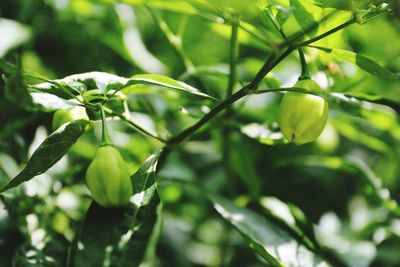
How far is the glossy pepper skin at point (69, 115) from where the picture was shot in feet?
3.24

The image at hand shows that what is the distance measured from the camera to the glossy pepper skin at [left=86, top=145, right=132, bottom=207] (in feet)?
3.01

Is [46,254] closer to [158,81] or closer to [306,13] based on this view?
[158,81]

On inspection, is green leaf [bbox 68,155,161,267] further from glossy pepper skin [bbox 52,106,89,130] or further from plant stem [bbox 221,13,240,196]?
plant stem [bbox 221,13,240,196]

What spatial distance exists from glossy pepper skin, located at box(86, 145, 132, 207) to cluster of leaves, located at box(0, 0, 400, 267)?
1.2 inches

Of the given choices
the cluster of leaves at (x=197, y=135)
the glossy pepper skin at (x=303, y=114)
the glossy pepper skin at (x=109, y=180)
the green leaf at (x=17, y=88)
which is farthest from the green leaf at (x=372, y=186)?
the green leaf at (x=17, y=88)

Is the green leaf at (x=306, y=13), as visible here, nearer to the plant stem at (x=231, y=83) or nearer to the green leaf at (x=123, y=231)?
the plant stem at (x=231, y=83)

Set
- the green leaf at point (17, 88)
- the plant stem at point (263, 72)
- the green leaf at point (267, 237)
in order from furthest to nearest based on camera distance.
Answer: the green leaf at point (267, 237), the plant stem at point (263, 72), the green leaf at point (17, 88)

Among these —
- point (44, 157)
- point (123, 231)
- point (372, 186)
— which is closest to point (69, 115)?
point (44, 157)

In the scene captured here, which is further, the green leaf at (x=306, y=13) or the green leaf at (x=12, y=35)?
the green leaf at (x=12, y=35)

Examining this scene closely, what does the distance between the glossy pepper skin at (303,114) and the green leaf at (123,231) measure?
26cm

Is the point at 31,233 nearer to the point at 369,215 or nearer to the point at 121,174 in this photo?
the point at 121,174

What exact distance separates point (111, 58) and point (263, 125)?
83cm

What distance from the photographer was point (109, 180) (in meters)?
0.91

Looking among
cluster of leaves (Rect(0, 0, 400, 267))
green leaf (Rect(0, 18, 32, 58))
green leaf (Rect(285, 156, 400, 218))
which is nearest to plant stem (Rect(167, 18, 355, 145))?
cluster of leaves (Rect(0, 0, 400, 267))
